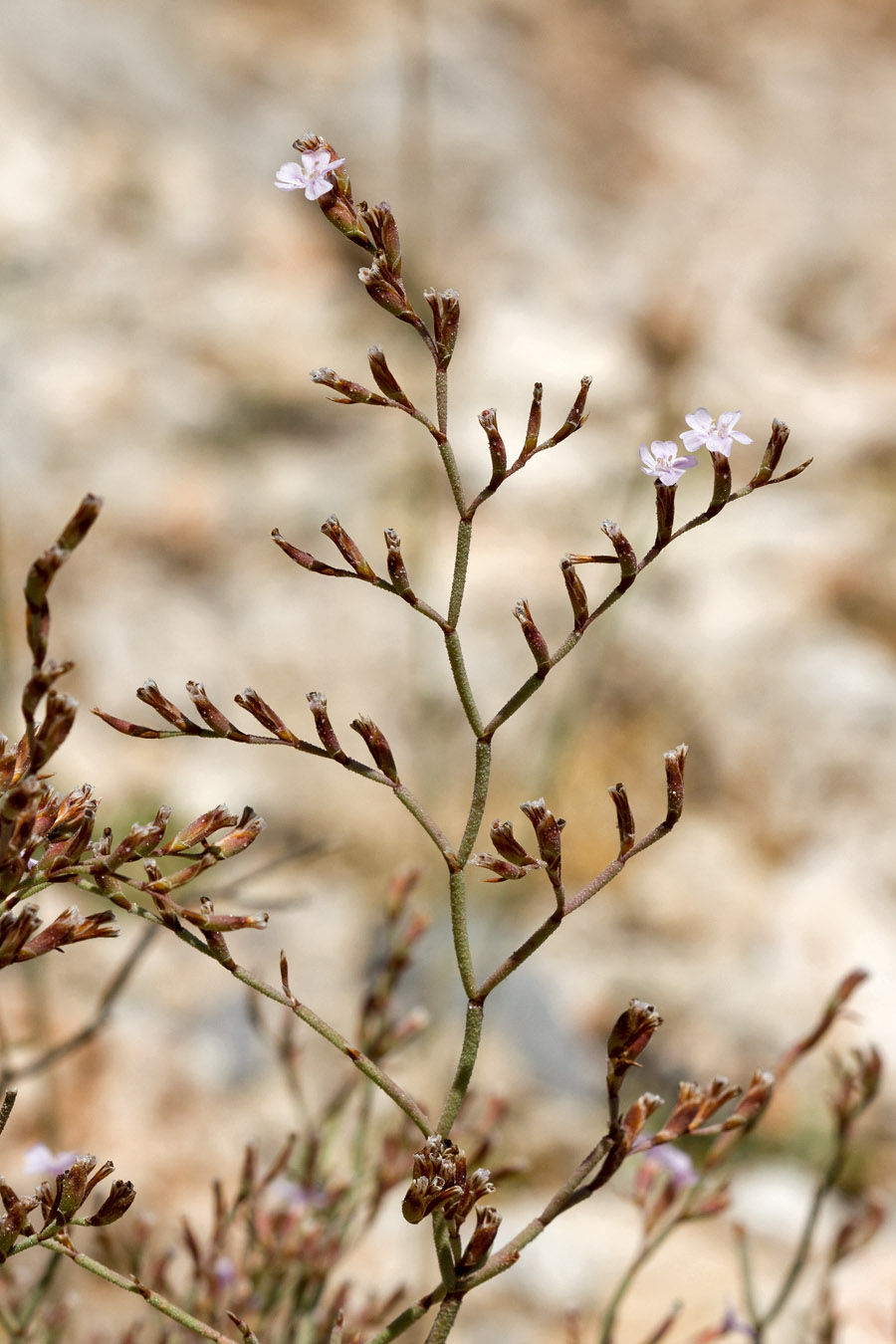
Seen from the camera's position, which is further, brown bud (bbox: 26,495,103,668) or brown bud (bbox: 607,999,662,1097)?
brown bud (bbox: 607,999,662,1097)

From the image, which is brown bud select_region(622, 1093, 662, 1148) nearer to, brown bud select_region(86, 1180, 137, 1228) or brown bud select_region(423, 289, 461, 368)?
brown bud select_region(86, 1180, 137, 1228)

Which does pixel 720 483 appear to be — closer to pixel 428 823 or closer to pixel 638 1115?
pixel 428 823

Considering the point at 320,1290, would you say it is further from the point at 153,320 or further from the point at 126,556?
the point at 153,320

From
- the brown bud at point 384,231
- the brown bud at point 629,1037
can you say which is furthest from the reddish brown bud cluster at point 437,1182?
the brown bud at point 384,231

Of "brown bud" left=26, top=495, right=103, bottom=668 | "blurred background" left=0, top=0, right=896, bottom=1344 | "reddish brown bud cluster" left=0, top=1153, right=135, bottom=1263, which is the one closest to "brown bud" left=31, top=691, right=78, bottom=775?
"brown bud" left=26, top=495, right=103, bottom=668

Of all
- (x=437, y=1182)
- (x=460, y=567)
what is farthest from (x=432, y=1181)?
(x=460, y=567)

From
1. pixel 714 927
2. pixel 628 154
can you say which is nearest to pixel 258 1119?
pixel 714 927

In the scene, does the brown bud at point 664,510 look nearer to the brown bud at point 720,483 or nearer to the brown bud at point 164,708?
the brown bud at point 720,483
